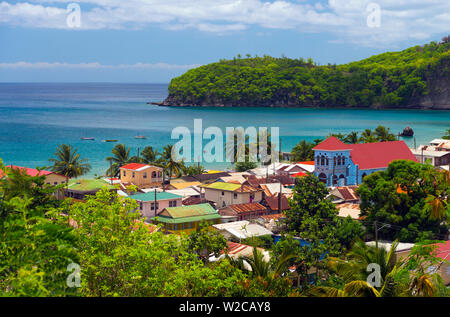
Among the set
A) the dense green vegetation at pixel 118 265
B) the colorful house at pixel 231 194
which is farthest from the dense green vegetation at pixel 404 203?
the dense green vegetation at pixel 118 265

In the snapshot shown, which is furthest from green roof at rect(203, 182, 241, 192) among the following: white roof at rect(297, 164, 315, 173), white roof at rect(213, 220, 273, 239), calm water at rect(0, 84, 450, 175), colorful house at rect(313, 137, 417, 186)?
calm water at rect(0, 84, 450, 175)

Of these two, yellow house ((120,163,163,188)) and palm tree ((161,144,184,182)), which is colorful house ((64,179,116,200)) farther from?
palm tree ((161,144,184,182))

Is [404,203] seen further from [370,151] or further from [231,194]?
[370,151]

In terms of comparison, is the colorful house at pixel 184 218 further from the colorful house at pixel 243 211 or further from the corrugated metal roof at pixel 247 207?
the corrugated metal roof at pixel 247 207
